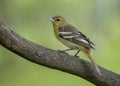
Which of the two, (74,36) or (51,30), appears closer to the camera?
(74,36)

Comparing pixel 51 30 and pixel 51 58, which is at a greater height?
pixel 51 58

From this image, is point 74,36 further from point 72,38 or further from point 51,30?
point 51,30

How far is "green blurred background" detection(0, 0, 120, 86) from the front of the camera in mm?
9539

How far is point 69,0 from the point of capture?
11.0m

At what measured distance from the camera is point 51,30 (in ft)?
33.9

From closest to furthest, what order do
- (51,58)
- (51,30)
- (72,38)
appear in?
(51,58) → (72,38) → (51,30)

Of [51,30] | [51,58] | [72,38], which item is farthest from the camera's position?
[51,30]

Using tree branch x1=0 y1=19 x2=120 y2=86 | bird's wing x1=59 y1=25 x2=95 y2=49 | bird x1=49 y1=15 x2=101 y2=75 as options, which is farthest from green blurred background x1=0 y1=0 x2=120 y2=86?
tree branch x1=0 y1=19 x2=120 y2=86

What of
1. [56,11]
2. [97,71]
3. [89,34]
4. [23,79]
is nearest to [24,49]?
[97,71]

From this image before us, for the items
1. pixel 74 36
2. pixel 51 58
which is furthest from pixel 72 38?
pixel 51 58

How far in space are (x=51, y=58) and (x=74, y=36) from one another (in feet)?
2.15

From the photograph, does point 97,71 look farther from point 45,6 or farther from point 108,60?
point 45,6

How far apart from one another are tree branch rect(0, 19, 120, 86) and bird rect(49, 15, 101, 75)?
3.3 inches

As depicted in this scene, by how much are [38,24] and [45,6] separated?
0.63 m
